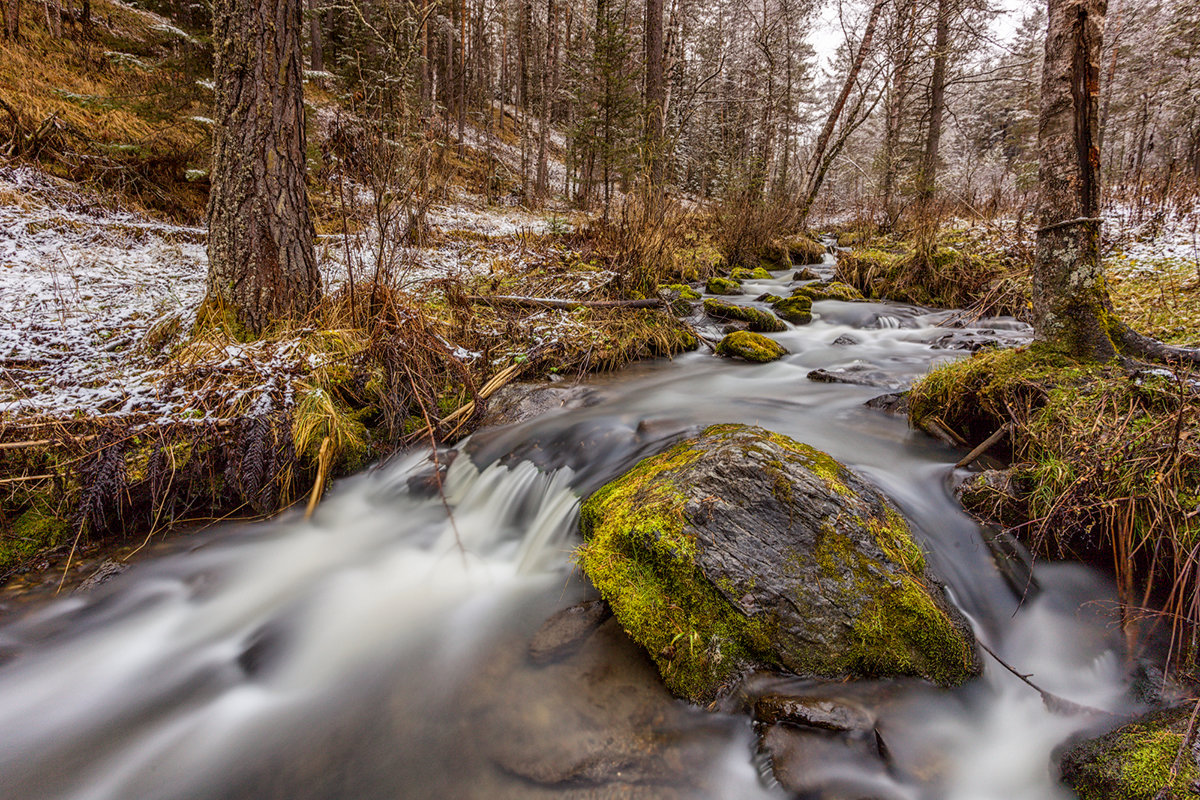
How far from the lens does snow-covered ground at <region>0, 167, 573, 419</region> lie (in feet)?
10.3

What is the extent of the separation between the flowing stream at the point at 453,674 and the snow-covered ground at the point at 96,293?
1141 millimetres

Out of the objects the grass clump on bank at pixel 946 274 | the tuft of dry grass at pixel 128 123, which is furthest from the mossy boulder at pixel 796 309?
the tuft of dry grass at pixel 128 123

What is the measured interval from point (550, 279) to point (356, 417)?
2.95 metres

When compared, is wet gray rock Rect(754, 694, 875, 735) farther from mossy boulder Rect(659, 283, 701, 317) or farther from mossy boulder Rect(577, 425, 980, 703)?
mossy boulder Rect(659, 283, 701, 317)

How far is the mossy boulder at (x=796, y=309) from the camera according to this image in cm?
718

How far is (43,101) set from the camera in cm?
706

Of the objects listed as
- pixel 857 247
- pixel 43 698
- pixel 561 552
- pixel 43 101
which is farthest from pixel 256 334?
pixel 857 247

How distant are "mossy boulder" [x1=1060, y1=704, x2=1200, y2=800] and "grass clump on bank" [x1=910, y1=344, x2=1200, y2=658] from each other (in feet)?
1.32

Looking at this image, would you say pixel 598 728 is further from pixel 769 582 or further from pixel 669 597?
pixel 769 582

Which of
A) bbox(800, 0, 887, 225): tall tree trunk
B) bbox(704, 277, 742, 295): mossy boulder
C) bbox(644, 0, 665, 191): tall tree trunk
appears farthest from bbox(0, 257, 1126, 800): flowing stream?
bbox(800, 0, 887, 225): tall tree trunk

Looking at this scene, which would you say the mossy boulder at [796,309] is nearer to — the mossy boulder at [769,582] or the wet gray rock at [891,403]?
the wet gray rock at [891,403]

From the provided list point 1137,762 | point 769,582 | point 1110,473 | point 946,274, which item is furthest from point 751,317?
point 1137,762

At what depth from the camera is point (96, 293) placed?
178 inches

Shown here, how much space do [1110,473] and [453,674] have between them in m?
3.08
